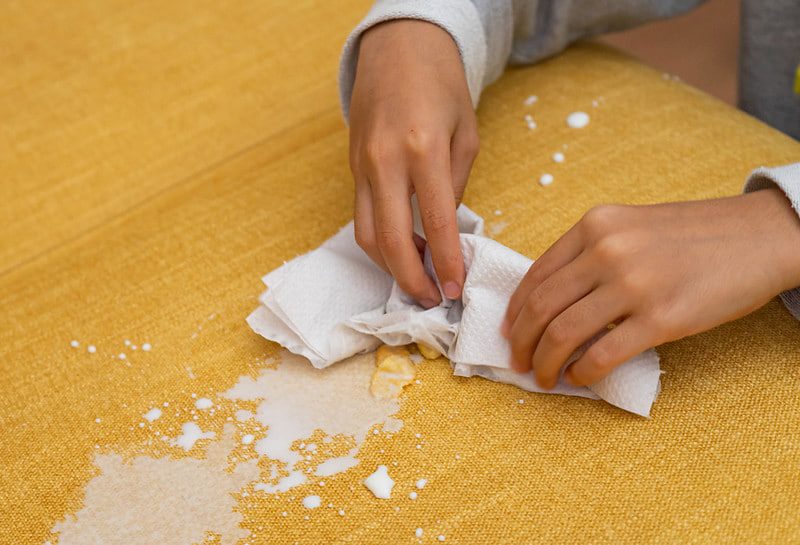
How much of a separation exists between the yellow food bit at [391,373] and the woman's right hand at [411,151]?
0.05 meters

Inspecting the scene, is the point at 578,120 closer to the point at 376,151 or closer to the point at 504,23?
the point at 504,23

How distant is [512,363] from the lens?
666 millimetres

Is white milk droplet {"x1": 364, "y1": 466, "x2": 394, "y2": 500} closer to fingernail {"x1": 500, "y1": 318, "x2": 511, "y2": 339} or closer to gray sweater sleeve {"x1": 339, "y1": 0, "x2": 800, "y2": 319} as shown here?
fingernail {"x1": 500, "y1": 318, "x2": 511, "y2": 339}

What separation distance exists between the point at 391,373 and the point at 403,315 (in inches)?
2.0

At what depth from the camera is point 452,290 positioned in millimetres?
708

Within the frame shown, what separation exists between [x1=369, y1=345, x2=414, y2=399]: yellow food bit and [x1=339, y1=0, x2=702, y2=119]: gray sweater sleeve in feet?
0.98

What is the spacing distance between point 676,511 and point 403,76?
0.44 metres

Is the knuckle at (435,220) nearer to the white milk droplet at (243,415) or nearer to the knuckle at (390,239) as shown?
the knuckle at (390,239)

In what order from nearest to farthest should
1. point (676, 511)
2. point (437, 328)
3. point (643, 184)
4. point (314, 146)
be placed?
Result: point (676, 511) < point (437, 328) < point (643, 184) < point (314, 146)

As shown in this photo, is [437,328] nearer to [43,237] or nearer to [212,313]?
[212,313]

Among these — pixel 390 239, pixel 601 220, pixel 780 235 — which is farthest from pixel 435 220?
pixel 780 235

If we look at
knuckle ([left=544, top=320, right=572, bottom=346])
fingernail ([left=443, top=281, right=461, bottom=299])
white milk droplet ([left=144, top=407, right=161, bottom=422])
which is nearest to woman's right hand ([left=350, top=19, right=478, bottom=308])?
fingernail ([left=443, top=281, right=461, bottom=299])

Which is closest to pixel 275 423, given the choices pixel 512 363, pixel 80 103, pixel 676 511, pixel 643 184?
pixel 512 363

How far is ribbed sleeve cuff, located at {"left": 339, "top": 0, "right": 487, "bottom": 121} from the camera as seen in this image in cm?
83
